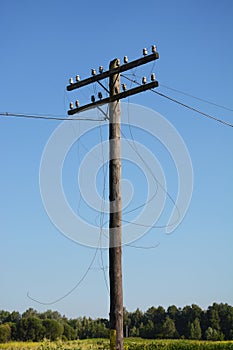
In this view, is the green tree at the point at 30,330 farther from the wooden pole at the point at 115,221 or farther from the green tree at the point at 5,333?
the wooden pole at the point at 115,221

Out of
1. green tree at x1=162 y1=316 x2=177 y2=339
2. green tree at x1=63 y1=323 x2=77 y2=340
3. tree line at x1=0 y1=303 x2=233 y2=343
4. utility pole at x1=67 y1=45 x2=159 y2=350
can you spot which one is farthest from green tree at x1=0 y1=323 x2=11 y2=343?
utility pole at x1=67 y1=45 x2=159 y2=350

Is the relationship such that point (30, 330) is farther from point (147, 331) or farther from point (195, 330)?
point (195, 330)

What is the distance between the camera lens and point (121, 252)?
8781 millimetres

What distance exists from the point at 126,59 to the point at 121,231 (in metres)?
2.94

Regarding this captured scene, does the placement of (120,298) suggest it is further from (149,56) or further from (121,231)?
(149,56)

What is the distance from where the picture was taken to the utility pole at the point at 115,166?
336 inches

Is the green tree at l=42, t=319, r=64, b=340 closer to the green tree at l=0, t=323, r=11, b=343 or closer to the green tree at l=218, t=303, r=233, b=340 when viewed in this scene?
the green tree at l=0, t=323, r=11, b=343

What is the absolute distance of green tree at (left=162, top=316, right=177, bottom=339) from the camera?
192 ft

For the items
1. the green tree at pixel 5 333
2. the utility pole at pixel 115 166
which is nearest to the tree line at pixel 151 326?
the green tree at pixel 5 333

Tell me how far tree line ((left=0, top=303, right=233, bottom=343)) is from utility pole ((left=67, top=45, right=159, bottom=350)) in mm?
45978

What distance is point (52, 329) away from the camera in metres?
56.3

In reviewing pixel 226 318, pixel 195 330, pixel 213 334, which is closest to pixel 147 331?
pixel 195 330

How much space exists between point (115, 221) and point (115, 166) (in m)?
0.91

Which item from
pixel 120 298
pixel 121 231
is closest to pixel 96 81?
pixel 121 231
